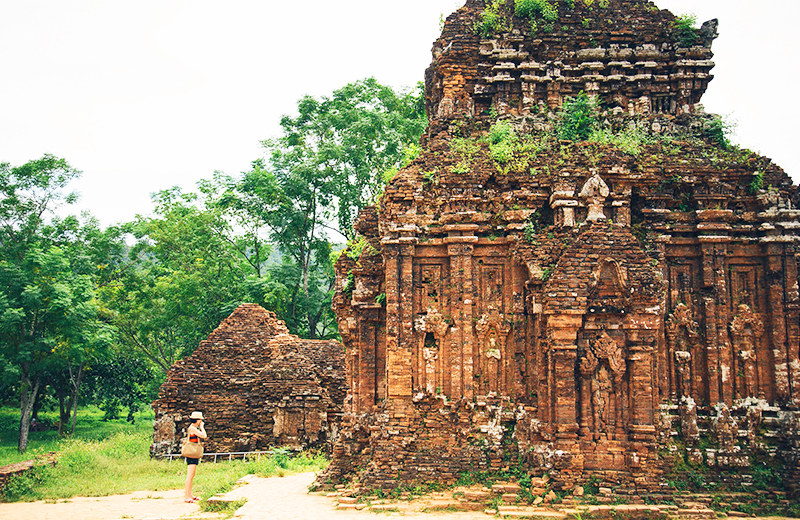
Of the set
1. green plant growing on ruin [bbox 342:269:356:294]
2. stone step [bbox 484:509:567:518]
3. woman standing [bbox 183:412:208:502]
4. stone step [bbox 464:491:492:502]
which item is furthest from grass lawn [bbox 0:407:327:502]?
stone step [bbox 484:509:567:518]

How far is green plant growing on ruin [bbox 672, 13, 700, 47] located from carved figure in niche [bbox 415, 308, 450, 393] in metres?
8.28

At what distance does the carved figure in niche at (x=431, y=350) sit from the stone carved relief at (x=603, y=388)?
266 cm

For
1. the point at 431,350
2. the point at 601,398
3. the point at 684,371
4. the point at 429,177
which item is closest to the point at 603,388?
the point at 601,398

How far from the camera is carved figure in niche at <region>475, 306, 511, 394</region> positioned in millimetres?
12883

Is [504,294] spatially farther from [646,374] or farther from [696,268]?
[696,268]

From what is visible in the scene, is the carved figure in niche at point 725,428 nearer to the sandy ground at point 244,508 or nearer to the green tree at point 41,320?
the sandy ground at point 244,508

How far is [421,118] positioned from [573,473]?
2333 cm

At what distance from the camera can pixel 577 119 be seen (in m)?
14.5

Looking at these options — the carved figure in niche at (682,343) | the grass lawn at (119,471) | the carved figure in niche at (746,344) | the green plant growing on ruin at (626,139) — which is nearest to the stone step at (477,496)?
the carved figure in niche at (682,343)

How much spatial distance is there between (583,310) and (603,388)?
1.45 metres

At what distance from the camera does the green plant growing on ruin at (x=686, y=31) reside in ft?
48.9

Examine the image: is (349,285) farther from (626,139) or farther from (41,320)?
(41,320)

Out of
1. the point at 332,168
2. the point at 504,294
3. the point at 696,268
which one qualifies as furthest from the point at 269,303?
the point at 696,268

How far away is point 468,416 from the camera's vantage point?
499 inches
